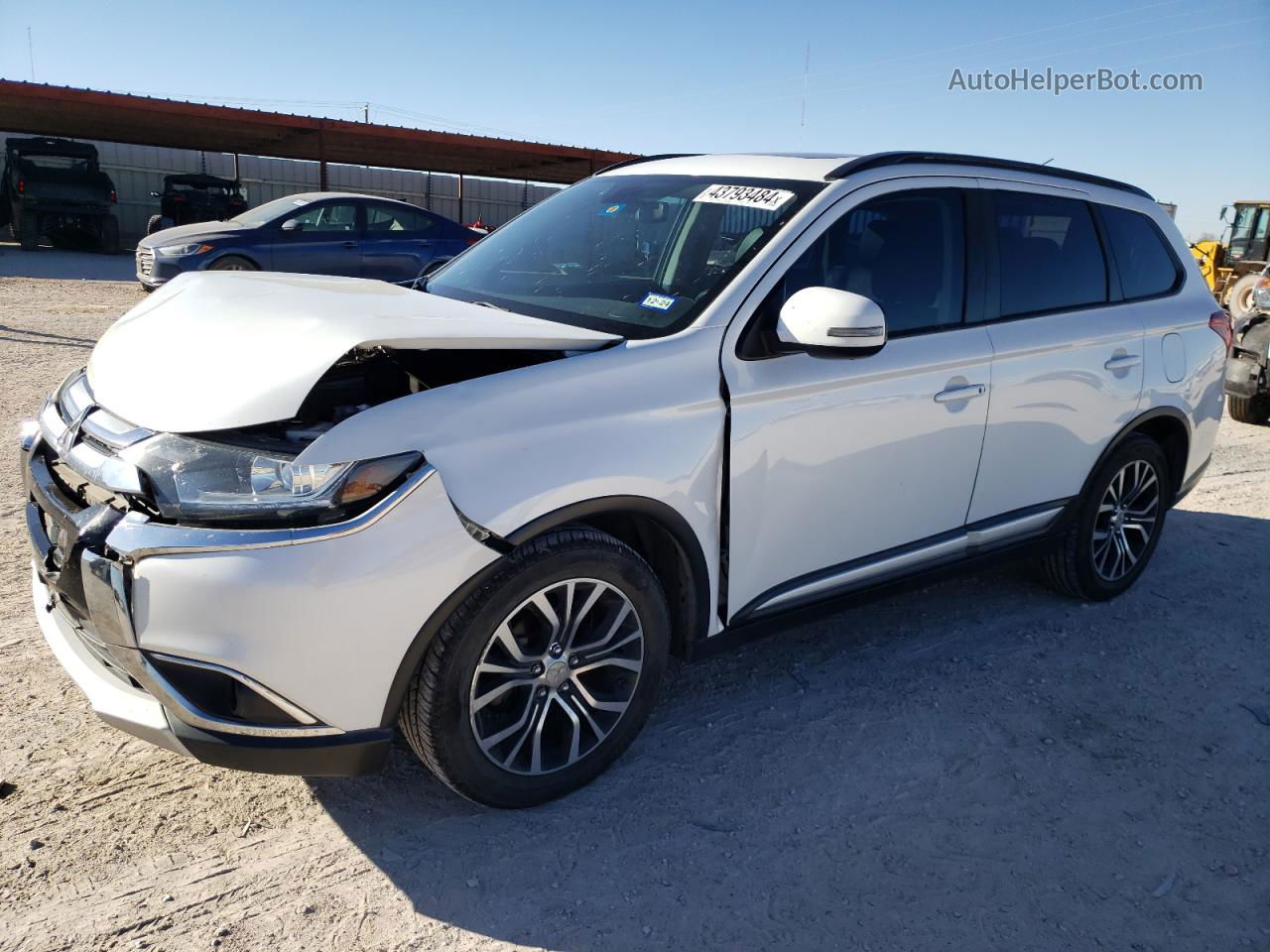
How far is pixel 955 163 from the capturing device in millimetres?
3756

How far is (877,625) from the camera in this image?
428cm

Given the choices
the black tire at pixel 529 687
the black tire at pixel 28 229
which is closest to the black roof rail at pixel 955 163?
the black tire at pixel 529 687

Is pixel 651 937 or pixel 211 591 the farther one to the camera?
pixel 651 937

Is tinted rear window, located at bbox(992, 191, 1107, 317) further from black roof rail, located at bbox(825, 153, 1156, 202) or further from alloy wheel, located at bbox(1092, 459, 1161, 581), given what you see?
alloy wheel, located at bbox(1092, 459, 1161, 581)

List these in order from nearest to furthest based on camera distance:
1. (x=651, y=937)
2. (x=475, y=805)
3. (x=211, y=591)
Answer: (x=211, y=591)
(x=651, y=937)
(x=475, y=805)

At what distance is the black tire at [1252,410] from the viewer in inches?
349

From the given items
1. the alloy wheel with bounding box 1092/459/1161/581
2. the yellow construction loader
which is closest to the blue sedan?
the alloy wheel with bounding box 1092/459/1161/581

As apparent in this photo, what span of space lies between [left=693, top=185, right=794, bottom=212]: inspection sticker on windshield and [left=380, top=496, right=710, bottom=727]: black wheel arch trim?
118cm

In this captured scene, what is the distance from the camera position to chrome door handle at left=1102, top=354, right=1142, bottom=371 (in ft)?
13.7

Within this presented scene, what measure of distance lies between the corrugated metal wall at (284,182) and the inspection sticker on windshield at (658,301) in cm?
2641

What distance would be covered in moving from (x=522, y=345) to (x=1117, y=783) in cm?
239

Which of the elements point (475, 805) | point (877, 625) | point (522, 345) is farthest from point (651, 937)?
point (877, 625)

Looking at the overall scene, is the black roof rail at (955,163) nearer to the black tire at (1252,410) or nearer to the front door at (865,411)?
the front door at (865,411)

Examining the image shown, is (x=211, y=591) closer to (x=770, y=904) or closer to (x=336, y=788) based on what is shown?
(x=336, y=788)
